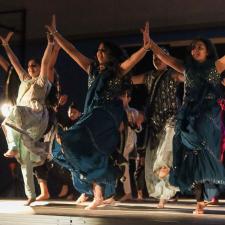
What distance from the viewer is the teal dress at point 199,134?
4.15 metres

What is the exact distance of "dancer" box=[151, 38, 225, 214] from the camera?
13.6 feet

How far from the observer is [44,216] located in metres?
4.00

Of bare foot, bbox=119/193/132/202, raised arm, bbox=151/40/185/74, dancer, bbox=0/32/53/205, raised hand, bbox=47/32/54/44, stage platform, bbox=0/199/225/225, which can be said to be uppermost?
raised hand, bbox=47/32/54/44

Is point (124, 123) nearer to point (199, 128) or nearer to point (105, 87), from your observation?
point (105, 87)

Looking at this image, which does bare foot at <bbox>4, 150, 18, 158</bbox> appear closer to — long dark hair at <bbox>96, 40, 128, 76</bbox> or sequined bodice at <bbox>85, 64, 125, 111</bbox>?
sequined bodice at <bbox>85, 64, 125, 111</bbox>

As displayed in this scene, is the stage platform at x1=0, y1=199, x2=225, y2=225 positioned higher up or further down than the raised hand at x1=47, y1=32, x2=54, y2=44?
further down

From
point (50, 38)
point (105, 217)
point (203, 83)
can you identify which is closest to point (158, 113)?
point (203, 83)

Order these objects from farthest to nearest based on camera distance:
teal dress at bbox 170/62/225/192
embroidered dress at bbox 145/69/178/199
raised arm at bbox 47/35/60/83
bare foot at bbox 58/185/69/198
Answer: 1. bare foot at bbox 58/185/69/198
2. raised arm at bbox 47/35/60/83
3. embroidered dress at bbox 145/69/178/199
4. teal dress at bbox 170/62/225/192

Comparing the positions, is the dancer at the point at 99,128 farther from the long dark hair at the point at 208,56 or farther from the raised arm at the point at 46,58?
the long dark hair at the point at 208,56

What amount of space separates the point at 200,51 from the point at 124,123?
137cm

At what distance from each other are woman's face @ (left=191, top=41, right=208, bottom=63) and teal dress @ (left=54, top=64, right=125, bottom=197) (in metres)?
0.66

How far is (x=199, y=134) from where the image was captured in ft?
13.7

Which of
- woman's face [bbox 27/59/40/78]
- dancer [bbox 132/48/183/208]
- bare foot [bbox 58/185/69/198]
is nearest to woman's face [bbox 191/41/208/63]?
dancer [bbox 132/48/183/208]

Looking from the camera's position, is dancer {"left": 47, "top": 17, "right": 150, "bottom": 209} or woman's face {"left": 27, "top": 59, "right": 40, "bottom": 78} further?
woman's face {"left": 27, "top": 59, "right": 40, "bottom": 78}
